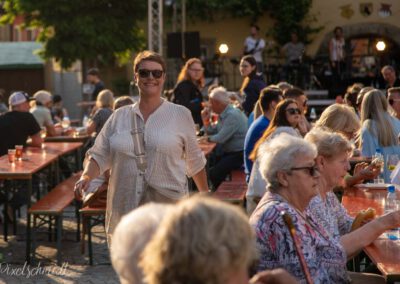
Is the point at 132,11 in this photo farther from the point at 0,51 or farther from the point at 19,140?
the point at 19,140

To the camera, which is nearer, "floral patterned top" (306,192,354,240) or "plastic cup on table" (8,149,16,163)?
"floral patterned top" (306,192,354,240)

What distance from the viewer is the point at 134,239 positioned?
117 inches

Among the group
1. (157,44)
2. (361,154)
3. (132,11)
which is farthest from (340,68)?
(361,154)

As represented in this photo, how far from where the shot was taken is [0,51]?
40875 mm

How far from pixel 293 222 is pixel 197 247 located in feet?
6.98

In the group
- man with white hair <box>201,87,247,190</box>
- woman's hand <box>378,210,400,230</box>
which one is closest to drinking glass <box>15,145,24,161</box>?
man with white hair <box>201,87,247,190</box>

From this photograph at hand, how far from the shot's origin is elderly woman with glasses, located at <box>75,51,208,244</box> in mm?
6012

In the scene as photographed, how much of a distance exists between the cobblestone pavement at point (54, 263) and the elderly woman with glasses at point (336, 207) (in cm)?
295

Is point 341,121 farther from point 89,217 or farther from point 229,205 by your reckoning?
point 229,205

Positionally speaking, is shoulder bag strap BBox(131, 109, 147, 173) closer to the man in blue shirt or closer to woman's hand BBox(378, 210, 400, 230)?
woman's hand BBox(378, 210, 400, 230)

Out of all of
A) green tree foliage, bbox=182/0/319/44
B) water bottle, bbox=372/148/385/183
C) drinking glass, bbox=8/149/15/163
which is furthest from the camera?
green tree foliage, bbox=182/0/319/44

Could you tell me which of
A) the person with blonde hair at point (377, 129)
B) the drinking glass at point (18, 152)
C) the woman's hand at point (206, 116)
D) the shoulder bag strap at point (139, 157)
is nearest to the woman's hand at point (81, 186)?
the shoulder bag strap at point (139, 157)

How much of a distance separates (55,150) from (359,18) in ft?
65.6

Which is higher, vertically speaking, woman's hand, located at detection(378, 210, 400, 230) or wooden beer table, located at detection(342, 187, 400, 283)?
woman's hand, located at detection(378, 210, 400, 230)
